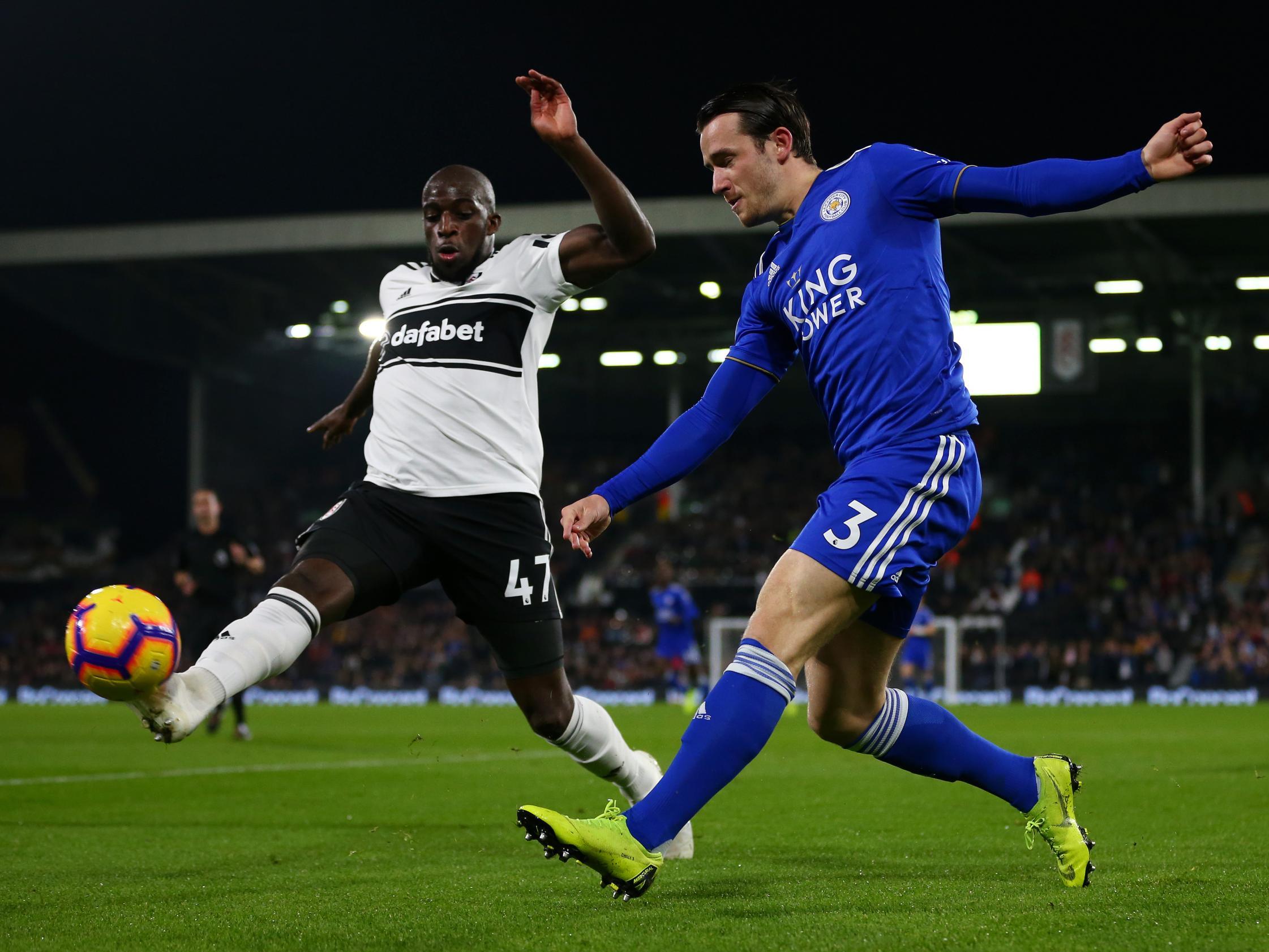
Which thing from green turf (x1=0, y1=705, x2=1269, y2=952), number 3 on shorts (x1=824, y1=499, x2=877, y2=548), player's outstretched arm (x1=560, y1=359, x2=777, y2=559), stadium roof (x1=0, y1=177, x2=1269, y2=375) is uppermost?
stadium roof (x1=0, y1=177, x2=1269, y2=375)

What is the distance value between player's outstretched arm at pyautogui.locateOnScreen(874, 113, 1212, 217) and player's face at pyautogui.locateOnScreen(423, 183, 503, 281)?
61.3 inches

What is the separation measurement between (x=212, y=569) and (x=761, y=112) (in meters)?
9.55

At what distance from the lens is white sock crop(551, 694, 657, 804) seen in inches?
189

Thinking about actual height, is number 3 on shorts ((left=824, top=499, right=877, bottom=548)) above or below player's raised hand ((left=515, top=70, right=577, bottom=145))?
below

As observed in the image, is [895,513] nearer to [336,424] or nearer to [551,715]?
[551,715]

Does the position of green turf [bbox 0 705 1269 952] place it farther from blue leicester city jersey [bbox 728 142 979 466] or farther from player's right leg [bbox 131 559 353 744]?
blue leicester city jersey [bbox 728 142 979 466]

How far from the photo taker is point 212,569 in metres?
12.4

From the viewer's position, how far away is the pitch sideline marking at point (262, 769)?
8.75 m

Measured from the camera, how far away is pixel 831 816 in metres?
6.44

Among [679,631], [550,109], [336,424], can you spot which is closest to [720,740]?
[550,109]

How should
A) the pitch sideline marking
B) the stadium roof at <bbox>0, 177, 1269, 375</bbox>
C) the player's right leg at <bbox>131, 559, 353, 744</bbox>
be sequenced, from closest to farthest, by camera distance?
the player's right leg at <bbox>131, 559, 353, 744</bbox>, the pitch sideline marking, the stadium roof at <bbox>0, 177, 1269, 375</bbox>

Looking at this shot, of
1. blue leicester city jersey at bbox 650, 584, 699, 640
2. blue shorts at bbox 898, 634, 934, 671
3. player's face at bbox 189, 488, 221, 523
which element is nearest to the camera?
player's face at bbox 189, 488, 221, 523

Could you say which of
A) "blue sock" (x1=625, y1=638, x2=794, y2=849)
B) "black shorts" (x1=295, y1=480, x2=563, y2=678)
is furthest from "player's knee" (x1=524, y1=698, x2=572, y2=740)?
"blue sock" (x1=625, y1=638, x2=794, y2=849)

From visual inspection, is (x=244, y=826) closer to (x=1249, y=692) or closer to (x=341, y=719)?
(x=341, y=719)
